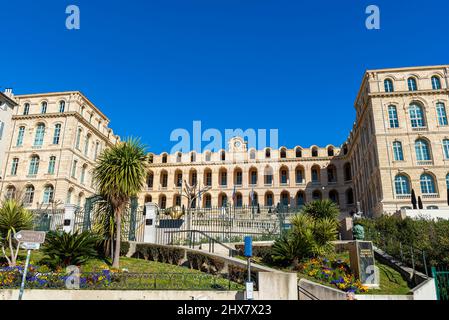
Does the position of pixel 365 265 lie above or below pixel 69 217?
below

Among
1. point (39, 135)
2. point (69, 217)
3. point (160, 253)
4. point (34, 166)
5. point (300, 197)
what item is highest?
point (39, 135)

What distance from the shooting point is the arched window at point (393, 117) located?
124ft

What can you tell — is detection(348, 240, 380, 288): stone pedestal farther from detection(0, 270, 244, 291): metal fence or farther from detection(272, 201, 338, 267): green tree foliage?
detection(0, 270, 244, 291): metal fence

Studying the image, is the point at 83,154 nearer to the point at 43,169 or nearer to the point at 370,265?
the point at 43,169

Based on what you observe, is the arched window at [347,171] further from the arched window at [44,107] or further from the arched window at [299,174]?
the arched window at [44,107]

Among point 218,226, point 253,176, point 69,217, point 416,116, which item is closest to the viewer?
point 69,217

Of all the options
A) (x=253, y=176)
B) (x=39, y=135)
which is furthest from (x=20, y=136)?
(x=253, y=176)

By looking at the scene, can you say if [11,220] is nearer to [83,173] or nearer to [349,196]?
[83,173]

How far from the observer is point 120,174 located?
17.3 metres

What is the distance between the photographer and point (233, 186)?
57.4 meters

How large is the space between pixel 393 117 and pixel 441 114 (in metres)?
4.61

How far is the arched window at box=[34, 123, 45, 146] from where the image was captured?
1798 inches

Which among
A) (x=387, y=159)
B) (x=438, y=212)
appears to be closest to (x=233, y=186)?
(x=387, y=159)
